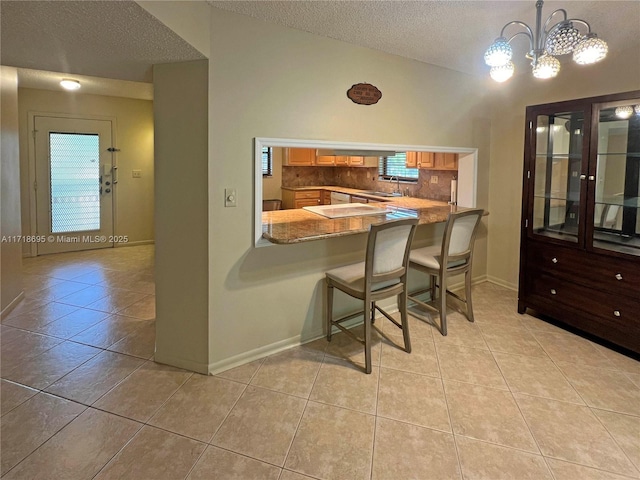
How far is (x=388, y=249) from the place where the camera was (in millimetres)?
2703

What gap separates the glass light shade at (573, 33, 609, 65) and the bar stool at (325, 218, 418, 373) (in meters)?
1.28

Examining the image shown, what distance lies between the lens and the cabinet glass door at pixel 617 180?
295 cm

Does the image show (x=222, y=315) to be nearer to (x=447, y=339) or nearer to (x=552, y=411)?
(x=447, y=339)

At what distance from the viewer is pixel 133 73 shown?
276cm

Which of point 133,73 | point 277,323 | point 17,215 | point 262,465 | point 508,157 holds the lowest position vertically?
point 262,465

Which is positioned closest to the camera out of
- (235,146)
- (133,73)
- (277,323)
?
(235,146)

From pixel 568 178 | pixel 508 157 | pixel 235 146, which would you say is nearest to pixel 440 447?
pixel 235 146

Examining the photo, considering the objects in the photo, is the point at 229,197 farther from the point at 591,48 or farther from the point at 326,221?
the point at 591,48

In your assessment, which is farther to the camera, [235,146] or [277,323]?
[277,323]

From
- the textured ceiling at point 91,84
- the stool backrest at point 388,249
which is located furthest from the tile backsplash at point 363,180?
the textured ceiling at point 91,84

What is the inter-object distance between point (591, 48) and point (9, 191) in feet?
14.9

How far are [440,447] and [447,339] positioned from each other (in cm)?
131

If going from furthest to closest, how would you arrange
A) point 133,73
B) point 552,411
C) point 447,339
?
1. point 447,339
2. point 133,73
3. point 552,411

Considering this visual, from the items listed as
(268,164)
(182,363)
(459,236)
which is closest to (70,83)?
(268,164)
